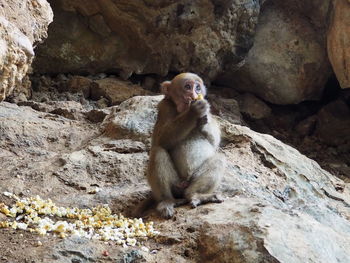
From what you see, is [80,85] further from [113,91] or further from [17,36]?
[17,36]

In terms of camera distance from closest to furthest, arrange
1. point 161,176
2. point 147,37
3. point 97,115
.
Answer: point 161,176
point 97,115
point 147,37

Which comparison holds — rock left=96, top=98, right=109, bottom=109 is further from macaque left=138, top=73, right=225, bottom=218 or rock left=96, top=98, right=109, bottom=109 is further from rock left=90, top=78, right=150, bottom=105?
macaque left=138, top=73, right=225, bottom=218

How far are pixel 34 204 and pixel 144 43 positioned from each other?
5.64 m

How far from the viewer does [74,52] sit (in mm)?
10547

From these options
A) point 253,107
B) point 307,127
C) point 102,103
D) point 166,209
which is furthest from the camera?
point 253,107

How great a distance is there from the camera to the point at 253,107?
→ 1162 cm

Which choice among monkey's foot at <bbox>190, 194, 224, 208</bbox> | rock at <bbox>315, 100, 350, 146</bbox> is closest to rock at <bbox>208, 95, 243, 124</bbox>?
rock at <bbox>315, 100, 350, 146</bbox>

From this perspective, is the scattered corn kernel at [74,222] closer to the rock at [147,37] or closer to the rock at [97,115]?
the rock at [97,115]

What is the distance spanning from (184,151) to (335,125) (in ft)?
20.2

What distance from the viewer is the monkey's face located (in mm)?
6168

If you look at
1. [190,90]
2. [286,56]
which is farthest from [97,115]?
[286,56]

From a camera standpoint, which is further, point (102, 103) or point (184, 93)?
point (102, 103)

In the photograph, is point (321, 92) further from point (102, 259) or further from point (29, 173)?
point (102, 259)

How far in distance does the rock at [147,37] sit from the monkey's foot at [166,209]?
199 inches
